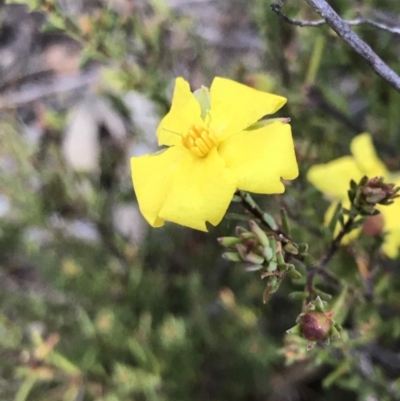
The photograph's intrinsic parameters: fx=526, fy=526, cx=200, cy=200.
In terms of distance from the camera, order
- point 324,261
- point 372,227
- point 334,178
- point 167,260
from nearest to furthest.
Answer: point 324,261, point 372,227, point 334,178, point 167,260

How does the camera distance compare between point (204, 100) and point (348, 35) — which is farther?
point (204, 100)

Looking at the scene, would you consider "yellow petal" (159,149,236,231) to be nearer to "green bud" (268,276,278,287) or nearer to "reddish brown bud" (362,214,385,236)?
"green bud" (268,276,278,287)

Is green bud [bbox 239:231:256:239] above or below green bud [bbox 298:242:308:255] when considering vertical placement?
above

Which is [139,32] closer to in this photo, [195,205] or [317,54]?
[317,54]

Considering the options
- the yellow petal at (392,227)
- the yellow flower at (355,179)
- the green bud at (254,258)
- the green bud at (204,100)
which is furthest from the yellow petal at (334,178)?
the green bud at (254,258)

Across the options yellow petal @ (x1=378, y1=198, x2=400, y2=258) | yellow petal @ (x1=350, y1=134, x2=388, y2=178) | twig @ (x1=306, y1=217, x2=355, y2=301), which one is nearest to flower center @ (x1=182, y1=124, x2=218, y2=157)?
twig @ (x1=306, y1=217, x2=355, y2=301)

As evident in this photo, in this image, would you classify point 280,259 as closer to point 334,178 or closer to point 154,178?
point 154,178

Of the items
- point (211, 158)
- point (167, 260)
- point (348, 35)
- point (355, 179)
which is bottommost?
point (167, 260)

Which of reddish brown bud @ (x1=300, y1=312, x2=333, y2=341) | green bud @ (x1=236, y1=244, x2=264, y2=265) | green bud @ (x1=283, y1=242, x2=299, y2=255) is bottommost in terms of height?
reddish brown bud @ (x1=300, y1=312, x2=333, y2=341)

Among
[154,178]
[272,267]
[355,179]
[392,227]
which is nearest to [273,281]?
[272,267]
